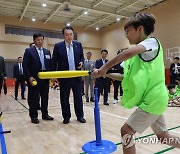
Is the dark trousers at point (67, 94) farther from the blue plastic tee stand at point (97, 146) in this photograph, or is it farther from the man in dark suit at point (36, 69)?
the blue plastic tee stand at point (97, 146)

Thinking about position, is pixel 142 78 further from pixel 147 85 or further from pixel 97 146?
pixel 97 146

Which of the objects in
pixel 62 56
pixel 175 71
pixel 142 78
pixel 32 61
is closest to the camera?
pixel 142 78

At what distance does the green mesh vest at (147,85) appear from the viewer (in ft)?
4.08

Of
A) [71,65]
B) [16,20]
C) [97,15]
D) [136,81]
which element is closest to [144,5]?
[97,15]

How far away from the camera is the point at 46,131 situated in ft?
9.38

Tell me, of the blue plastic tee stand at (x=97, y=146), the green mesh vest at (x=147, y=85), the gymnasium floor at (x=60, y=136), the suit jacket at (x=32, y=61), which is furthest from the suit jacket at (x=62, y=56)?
the green mesh vest at (x=147, y=85)

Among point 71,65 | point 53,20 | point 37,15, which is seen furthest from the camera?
point 53,20

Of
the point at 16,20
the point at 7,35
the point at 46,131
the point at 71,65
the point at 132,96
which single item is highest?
the point at 16,20

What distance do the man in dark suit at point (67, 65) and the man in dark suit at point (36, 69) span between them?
340 mm

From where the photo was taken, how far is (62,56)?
131 inches

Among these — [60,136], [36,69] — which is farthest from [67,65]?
[60,136]

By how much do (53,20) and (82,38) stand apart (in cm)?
331

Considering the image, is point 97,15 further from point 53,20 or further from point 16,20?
point 16,20

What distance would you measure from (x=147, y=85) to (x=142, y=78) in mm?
63
